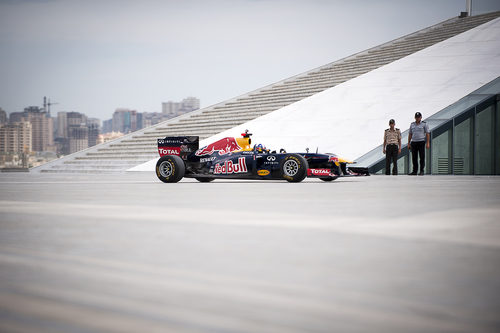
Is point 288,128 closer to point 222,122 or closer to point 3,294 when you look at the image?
point 222,122

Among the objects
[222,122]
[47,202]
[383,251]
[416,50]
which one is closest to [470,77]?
[416,50]

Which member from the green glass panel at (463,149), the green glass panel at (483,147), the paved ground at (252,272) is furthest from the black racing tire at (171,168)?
the green glass panel at (483,147)

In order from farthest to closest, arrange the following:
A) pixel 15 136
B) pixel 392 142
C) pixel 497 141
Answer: pixel 15 136 → pixel 497 141 → pixel 392 142

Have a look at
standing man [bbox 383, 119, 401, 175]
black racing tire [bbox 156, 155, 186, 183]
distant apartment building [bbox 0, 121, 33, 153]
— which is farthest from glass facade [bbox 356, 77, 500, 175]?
distant apartment building [bbox 0, 121, 33, 153]

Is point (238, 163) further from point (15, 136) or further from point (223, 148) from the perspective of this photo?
point (15, 136)

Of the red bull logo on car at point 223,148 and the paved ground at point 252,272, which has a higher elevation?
the red bull logo on car at point 223,148

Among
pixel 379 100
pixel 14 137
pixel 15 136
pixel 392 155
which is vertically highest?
pixel 15 136

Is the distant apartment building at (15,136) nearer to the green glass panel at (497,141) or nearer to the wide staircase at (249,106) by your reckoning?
the wide staircase at (249,106)

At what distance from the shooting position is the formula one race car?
1401 cm

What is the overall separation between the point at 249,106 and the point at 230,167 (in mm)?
16521

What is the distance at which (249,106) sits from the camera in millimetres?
30781

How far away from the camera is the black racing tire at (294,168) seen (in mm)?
13844

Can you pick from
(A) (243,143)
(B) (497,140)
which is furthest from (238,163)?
(B) (497,140)

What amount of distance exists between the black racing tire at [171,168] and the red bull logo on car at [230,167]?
0.82 meters
